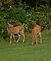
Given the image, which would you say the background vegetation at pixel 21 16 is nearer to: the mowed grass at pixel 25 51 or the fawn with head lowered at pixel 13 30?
the fawn with head lowered at pixel 13 30

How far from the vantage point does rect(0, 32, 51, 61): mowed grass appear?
14.7 m

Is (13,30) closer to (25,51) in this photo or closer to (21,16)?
(25,51)

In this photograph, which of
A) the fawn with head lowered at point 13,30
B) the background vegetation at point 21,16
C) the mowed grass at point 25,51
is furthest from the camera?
the background vegetation at point 21,16

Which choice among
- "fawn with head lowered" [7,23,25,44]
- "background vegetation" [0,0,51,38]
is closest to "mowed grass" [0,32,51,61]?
"fawn with head lowered" [7,23,25,44]

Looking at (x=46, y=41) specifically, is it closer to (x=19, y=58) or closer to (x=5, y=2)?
(x=19, y=58)

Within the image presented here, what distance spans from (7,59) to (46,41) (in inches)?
215

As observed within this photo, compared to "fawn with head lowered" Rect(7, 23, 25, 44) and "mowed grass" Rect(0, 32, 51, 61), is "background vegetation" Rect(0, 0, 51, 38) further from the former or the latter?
"mowed grass" Rect(0, 32, 51, 61)

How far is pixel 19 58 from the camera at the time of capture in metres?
14.7

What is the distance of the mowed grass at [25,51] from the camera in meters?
14.7

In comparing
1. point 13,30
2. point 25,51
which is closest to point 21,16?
point 13,30

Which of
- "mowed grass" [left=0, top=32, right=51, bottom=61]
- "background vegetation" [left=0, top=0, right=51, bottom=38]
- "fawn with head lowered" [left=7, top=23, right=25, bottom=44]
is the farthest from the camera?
"background vegetation" [left=0, top=0, right=51, bottom=38]

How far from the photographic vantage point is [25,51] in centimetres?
1636

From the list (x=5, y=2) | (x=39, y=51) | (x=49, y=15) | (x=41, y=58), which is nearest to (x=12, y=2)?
(x=5, y=2)

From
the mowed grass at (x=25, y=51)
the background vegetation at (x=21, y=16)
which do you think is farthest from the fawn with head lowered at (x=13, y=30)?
the background vegetation at (x=21, y=16)
